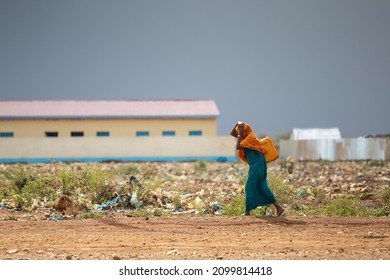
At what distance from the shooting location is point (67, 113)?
42.5m

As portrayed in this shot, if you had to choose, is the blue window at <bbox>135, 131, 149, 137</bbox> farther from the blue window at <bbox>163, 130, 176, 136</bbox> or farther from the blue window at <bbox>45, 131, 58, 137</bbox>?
the blue window at <bbox>45, 131, 58, 137</bbox>

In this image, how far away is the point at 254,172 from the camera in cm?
1277

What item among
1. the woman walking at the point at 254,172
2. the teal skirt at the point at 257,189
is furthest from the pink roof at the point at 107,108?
Result: the teal skirt at the point at 257,189

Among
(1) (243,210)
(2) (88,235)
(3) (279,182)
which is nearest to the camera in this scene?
(2) (88,235)

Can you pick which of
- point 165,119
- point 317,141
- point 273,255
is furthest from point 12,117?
point 273,255

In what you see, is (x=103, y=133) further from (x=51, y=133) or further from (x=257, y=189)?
(x=257, y=189)

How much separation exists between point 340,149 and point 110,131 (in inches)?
547

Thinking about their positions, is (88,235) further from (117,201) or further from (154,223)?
(117,201)

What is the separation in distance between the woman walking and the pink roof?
29.9 meters

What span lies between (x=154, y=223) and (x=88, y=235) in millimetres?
1474

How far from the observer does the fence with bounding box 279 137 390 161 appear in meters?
41.0

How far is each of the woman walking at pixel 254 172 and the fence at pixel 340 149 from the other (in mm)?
29424

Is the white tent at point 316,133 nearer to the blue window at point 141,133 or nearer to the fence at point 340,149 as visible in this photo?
the fence at point 340,149

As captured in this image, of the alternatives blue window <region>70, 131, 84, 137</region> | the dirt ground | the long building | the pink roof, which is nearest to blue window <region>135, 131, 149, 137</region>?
the long building
